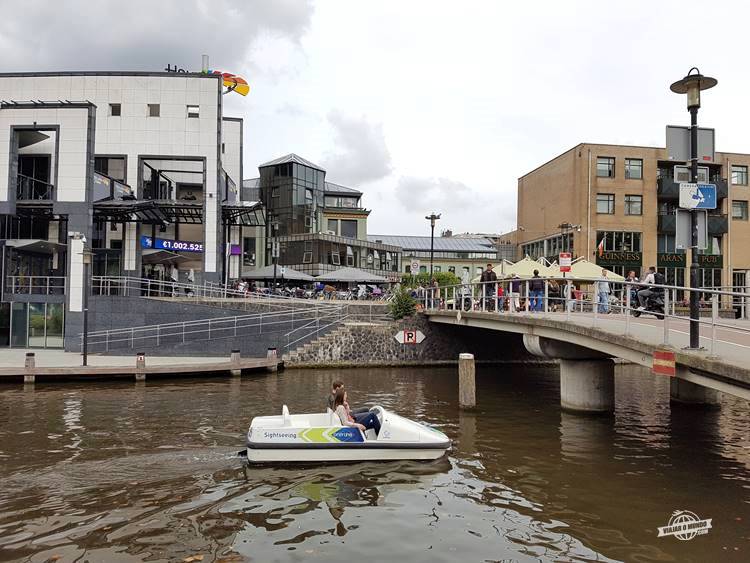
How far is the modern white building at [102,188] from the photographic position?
30.5 meters

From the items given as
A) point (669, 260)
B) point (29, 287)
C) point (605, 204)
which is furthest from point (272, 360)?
point (669, 260)

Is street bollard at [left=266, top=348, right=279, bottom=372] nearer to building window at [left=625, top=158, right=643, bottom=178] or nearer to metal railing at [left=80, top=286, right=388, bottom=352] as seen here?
metal railing at [left=80, top=286, right=388, bottom=352]

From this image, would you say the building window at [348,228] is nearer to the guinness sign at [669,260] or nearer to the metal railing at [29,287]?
the guinness sign at [669,260]

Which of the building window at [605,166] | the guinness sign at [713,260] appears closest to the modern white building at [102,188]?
the building window at [605,166]

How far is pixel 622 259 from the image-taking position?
152 feet

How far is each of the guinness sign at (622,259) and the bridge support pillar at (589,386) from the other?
3035 centimetres

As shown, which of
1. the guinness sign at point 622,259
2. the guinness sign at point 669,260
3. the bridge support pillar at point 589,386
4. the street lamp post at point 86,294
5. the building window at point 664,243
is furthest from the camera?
the building window at point 664,243

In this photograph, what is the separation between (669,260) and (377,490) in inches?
1749

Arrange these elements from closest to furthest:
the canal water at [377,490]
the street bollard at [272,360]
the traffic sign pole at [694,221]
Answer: the canal water at [377,490], the traffic sign pole at [694,221], the street bollard at [272,360]

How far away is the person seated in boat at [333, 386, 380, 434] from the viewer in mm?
12109

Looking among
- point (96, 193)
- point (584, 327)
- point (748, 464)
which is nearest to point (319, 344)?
point (96, 193)

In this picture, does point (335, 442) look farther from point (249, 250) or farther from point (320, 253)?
point (249, 250)

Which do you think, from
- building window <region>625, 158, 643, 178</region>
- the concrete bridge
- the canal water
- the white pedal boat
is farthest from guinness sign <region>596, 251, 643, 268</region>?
the white pedal boat

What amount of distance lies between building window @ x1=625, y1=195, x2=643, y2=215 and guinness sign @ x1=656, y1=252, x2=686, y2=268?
3962 mm
